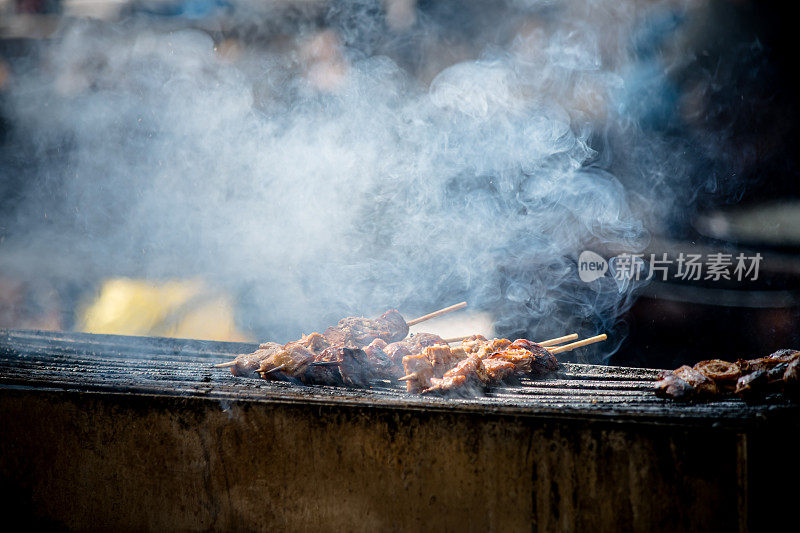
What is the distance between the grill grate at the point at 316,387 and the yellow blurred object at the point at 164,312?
12.4ft

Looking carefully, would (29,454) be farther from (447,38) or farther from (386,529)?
(447,38)

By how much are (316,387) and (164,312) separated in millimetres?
6556

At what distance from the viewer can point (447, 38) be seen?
743 centimetres

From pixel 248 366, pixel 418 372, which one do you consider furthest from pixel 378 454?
pixel 248 366

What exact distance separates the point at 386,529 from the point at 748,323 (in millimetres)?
5361

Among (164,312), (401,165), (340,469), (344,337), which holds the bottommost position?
(340,469)

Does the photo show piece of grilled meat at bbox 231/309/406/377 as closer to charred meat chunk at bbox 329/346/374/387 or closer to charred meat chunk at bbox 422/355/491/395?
charred meat chunk at bbox 329/346/374/387

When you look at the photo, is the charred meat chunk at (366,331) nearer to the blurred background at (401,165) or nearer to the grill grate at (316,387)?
the grill grate at (316,387)

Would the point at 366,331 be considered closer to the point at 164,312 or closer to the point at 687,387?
the point at 687,387

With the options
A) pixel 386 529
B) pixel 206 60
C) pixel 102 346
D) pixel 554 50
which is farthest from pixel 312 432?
pixel 206 60

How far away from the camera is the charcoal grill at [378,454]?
2.43 meters

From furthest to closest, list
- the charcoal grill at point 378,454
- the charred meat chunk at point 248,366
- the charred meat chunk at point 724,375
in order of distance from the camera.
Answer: the charred meat chunk at point 248,366 < the charred meat chunk at point 724,375 < the charcoal grill at point 378,454

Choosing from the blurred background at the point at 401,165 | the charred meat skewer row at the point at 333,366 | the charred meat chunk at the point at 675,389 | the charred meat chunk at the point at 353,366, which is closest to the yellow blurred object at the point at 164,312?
the blurred background at the point at 401,165

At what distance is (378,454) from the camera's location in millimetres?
2904
